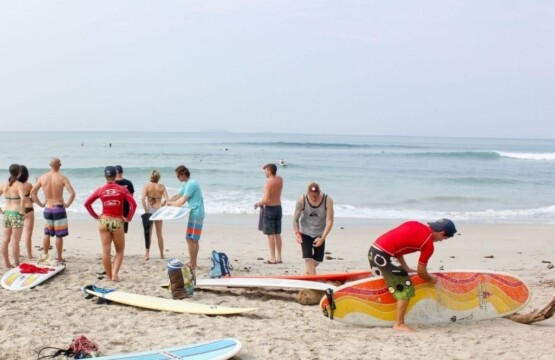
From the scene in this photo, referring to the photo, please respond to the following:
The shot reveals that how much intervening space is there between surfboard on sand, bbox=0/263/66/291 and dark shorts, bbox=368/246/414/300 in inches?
171

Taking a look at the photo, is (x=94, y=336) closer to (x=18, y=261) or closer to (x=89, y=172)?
(x=18, y=261)

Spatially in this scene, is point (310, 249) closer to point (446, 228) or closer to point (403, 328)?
point (403, 328)

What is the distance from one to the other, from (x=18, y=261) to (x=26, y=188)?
1.07m

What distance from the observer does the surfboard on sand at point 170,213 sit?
25.7 ft

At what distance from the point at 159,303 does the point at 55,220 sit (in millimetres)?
2705

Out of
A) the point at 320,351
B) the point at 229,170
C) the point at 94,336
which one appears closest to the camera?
the point at 320,351

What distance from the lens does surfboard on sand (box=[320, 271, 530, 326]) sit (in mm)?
5742

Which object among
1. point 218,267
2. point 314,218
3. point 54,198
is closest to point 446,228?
point 314,218

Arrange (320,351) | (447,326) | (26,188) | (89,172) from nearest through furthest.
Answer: (320,351), (447,326), (26,188), (89,172)

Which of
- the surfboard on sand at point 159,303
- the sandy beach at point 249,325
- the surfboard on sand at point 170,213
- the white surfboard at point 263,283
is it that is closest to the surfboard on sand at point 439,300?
the sandy beach at point 249,325

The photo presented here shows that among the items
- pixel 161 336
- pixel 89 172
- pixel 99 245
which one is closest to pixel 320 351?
pixel 161 336

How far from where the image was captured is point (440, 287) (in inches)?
233

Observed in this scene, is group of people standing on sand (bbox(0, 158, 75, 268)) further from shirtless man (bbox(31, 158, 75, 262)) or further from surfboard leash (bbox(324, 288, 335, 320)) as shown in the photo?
surfboard leash (bbox(324, 288, 335, 320))

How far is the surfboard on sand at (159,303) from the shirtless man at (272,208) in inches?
→ 108
